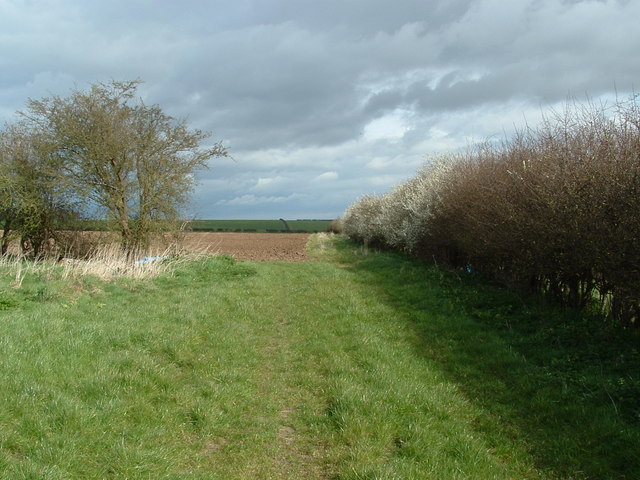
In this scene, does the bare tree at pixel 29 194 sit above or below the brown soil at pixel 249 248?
above

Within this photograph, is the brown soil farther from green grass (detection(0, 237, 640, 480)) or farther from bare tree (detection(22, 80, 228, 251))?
green grass (detection(0, 237, 640, 480))

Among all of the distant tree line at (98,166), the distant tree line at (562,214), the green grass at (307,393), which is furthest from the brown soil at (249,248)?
the distant tree line at (562,214)

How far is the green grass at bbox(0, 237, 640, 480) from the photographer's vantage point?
421 centimetres

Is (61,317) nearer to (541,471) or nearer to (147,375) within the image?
(147,375)

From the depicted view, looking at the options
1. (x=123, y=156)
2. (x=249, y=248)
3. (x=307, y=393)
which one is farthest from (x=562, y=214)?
(x=249, y=248)

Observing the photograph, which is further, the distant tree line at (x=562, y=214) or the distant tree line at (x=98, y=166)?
the distant tree line at (x=98, y=166)

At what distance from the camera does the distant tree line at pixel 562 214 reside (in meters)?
6.59

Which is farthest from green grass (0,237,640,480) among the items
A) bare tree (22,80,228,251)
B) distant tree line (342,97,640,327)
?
bare tree (22,80,228,251)

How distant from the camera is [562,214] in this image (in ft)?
25.6

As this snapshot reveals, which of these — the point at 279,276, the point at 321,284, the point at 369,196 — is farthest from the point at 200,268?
the point at 369,196

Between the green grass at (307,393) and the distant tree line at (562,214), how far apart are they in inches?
40.3

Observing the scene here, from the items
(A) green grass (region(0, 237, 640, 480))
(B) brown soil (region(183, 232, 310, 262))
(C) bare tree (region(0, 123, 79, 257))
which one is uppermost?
(C) bare tree (region(0, 123, 79, 257))

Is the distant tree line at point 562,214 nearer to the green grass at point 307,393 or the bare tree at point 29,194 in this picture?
the green grass at point 307,393

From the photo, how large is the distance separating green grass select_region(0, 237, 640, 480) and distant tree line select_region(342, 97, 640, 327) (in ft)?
3.36
